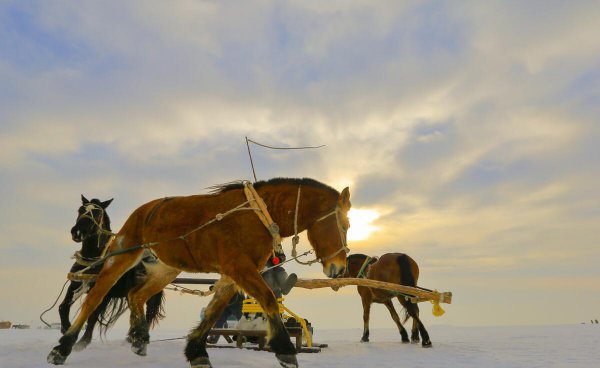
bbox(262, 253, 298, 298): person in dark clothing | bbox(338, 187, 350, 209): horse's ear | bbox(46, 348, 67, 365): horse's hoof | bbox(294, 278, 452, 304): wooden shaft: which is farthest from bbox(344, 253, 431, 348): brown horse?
bbox(46, 348, 67, 365): horse's hoof

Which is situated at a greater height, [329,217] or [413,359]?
[329,217]

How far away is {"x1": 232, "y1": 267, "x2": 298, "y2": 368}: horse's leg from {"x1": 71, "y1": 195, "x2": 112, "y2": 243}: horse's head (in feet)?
10.7

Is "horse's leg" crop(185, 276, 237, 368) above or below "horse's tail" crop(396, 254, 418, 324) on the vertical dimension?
below

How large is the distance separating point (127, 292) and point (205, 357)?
2.12m

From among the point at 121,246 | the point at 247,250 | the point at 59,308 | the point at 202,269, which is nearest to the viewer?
the point at 247,250

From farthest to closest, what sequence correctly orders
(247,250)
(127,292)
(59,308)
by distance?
(59,308)
(127,292)
(247,250)

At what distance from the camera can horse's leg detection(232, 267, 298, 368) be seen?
4.99 meters

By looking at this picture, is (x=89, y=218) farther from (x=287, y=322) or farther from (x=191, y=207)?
(x=287, y=322)

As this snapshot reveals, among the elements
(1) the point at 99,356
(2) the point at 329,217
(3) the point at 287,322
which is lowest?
(1) the point at 99,356

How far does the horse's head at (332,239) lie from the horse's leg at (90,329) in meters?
3.63

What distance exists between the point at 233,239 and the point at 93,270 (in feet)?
11.3

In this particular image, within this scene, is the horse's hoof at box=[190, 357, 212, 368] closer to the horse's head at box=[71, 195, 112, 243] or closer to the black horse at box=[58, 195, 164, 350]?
the black horse at box=[58, 195, 164, 350]

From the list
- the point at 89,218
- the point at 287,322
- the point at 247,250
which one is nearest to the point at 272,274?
the point at 287,322

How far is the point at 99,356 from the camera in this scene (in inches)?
265
